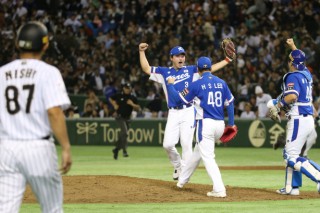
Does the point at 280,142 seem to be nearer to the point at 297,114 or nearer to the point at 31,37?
the point at 297,114

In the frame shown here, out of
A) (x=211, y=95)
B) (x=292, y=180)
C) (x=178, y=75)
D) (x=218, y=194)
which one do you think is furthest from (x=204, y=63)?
(x=292, y=180)

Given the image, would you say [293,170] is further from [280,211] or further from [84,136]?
[84,136]

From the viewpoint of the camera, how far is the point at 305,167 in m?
11.9

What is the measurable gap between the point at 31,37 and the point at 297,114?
614 centimetres

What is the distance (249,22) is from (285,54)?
291cm

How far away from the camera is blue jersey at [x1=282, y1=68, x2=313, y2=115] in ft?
39.1

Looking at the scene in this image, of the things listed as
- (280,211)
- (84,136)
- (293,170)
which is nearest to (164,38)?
(84,136)

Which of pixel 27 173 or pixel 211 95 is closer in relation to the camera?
Answer: pixel 27 173

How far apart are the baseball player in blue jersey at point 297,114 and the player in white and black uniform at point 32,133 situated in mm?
5803

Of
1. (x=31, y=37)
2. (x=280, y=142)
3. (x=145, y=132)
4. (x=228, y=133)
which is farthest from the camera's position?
(x=145, y=132)

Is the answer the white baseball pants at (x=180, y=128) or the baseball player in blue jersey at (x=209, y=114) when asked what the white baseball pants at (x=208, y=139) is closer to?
the baseball player in blue jersey at (x=209, y=114)

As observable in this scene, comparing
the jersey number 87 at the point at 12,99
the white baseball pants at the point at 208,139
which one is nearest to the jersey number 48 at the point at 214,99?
the white baseball pants at the point at 208,139

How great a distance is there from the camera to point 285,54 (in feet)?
87.3

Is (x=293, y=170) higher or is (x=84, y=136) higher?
(x=293, y=170)
